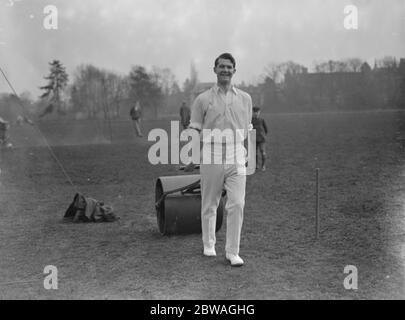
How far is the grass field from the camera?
4.06m

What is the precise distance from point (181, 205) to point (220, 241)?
25.4 inches

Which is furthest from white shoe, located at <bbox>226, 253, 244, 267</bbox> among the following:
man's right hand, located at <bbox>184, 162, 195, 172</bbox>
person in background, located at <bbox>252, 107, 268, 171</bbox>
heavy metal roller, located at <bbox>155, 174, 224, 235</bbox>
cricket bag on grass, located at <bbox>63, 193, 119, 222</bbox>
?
person in background, located at <bbox>252, 107, 268, 171</bbox>

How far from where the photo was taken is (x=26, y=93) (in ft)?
32.9

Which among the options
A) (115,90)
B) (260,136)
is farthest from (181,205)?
(115,90)

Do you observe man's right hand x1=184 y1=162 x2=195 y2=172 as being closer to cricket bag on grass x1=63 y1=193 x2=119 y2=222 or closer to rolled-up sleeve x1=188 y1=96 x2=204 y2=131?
rolled-up sleeve x1=188 y1=96 x2=204 y2=131

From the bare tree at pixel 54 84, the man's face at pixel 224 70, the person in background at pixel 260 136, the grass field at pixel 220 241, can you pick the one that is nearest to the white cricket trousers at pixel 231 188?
the grass field at pixel 220 241

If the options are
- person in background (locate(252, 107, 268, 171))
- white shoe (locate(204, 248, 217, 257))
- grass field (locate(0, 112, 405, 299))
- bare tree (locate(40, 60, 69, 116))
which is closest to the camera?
grass field (locate(0, 112, 405, 299))

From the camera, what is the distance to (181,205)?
18.4 ft

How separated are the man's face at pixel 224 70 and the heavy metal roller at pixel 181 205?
4.90 ft

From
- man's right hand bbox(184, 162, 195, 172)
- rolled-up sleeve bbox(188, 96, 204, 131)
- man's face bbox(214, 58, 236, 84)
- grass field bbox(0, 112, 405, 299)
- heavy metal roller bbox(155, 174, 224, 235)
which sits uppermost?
man's face bbox(214, 58, 236, 84)

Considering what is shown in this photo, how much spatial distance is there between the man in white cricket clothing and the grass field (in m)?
0.54

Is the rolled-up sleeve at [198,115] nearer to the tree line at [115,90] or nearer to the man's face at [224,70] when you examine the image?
the man's face at [224,70]

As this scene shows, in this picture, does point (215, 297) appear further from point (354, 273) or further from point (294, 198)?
point (294, 198)
